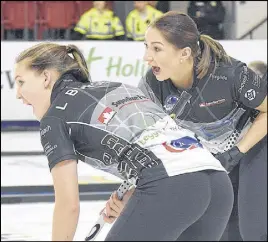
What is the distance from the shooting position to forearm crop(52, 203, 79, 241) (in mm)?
2297

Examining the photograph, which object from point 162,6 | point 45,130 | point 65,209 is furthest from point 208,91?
point 162,6

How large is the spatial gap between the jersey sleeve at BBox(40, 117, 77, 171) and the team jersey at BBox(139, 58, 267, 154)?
1.10 meters

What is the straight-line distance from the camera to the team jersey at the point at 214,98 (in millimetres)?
3529

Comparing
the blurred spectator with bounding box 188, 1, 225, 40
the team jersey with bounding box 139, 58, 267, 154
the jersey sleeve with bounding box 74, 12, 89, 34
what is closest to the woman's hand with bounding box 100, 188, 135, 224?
the team jersey with bounding box 139, 58, 267, 154

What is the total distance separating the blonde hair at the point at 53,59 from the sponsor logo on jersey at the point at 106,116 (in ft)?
0.78

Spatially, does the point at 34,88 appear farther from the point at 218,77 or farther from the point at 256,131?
the point at 256,131

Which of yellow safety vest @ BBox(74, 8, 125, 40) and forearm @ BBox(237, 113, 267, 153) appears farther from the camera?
yellow safety vest @ BBox(74, 8, 125, 40)

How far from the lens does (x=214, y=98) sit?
11.8 feet

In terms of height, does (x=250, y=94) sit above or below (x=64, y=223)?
above

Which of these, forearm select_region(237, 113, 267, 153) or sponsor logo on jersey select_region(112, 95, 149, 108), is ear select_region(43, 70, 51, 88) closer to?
sponsor logo on jersey select_region(112, 95, 149, 108)

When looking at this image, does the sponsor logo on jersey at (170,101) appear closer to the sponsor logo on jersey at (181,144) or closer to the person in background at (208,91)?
the person in background at (208,91)

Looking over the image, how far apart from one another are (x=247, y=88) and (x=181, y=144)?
122 centimetres

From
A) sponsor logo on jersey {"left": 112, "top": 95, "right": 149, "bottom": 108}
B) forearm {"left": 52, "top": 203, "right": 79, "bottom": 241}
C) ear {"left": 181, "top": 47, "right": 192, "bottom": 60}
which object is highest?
ear {"left": 181, "top": 47, "right": 192, "bottom": 60}

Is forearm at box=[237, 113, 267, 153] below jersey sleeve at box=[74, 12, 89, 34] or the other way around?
the other way around
